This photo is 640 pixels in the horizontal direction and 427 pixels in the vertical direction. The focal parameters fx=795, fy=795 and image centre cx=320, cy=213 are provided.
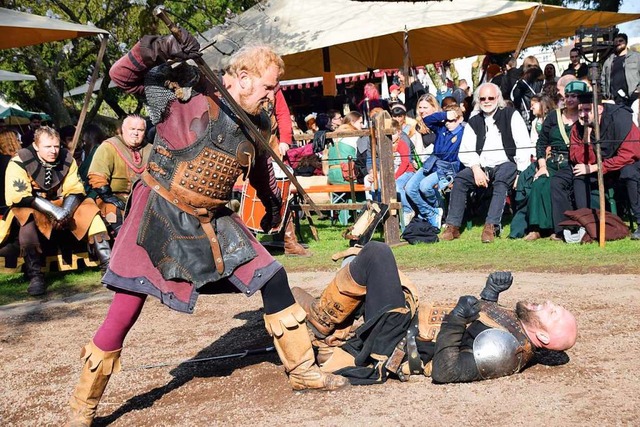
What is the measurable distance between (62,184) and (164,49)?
514 centimetres

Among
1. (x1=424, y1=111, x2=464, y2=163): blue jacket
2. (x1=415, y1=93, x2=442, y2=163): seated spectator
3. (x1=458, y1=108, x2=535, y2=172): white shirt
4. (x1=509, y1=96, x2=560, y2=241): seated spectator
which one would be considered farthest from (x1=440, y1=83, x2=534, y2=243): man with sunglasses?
(x1=415, y1=93, x2=442, y2=163): seated spectator

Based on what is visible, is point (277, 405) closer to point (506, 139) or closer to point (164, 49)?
point (164, 49)

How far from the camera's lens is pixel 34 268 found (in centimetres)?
809

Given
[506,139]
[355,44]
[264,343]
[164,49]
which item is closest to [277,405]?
[264,343]

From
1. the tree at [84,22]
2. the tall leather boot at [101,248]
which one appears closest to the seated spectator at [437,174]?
the tall leather boot at [101,248]

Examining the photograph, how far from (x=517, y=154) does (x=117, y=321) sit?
6649 millimetres

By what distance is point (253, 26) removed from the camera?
12.6m

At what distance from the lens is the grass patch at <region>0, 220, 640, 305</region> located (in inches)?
283

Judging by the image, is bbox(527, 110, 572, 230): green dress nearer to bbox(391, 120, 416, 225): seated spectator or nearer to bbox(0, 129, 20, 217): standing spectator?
bbox(391, 120, 416, 225): seated spectator

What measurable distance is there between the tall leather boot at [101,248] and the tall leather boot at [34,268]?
0.55 metres

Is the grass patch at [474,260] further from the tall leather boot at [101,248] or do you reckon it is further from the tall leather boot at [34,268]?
the tall leather boot at [101,248]

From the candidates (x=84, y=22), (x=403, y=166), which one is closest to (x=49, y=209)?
(x=403, y=166)

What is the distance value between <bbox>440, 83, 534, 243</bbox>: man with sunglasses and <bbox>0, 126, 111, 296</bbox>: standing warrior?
157 inches

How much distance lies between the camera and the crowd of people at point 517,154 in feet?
28.2
